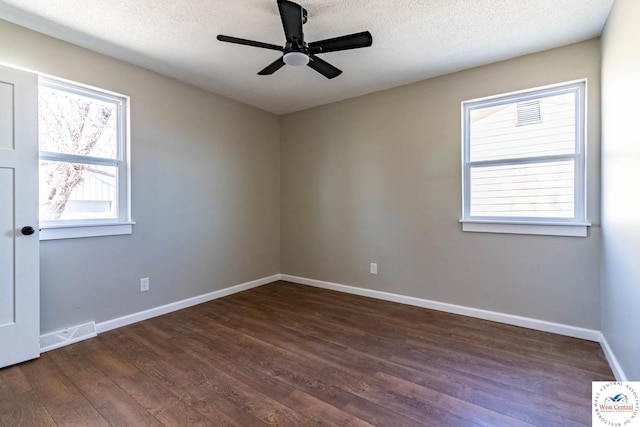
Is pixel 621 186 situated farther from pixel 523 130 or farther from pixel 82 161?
pixel 82 161

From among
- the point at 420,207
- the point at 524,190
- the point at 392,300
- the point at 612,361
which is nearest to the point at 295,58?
the point at 420,207

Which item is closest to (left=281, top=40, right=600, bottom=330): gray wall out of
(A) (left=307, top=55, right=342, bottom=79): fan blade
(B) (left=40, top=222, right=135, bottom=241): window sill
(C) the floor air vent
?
(A) (left=307, top=55, right=342, bottom=79): fan blade

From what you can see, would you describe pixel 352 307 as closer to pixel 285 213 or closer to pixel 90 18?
pixel 285 213

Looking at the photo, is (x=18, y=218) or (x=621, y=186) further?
(x=18, y=218)

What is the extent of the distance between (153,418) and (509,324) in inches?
116

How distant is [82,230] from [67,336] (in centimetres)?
88

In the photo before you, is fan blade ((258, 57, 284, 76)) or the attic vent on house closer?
fan blade ((258, 57, 284, 76))

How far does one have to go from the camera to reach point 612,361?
2.02m

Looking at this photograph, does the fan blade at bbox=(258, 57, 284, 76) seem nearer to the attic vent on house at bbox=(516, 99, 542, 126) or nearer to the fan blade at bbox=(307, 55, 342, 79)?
the fan blade at bbox=(307, 55, 342, 79)

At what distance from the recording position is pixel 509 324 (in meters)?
2.80

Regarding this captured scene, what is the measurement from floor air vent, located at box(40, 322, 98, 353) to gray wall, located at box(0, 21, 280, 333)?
0.05 meters

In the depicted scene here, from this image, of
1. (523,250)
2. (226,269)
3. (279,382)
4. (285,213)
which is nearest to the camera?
(279,382)

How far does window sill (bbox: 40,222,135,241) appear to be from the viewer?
239cm

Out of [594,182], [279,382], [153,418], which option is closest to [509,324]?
[594,182]
